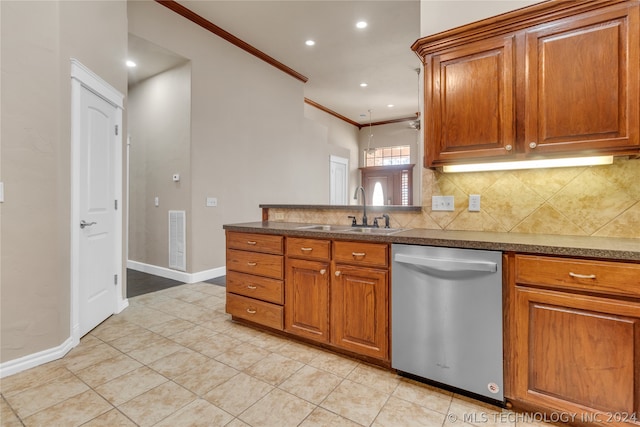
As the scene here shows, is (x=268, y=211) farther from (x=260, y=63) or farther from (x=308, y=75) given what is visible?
(x=308, y=75)

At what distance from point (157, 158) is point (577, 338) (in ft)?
16.4

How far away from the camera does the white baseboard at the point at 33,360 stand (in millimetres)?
1960

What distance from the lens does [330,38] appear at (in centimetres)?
457

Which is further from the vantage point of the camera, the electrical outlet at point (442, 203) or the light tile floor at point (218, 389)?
the electrical outlet at point (442, 203)

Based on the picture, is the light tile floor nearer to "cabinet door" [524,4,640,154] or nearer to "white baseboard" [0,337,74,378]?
"white baseboard" [0,337,74,378]

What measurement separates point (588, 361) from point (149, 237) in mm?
5098

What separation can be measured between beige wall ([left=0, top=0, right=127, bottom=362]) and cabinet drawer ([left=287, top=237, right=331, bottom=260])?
1.68 m

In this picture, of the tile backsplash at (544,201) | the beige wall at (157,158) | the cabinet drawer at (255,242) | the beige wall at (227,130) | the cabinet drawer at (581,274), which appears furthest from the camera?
the beige wall at (157,158)

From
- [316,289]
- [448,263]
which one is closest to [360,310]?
[316,289]

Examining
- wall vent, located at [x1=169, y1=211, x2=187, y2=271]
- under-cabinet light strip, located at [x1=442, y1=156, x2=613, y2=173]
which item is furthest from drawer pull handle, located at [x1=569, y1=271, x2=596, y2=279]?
wall vent, located at [x1=169, y1=211, x2=187, y2=271]

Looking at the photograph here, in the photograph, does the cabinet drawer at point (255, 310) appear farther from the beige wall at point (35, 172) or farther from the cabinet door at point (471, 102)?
the cabinet door at point (471, 102)

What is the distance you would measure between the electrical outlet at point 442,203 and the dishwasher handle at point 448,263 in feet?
2.28

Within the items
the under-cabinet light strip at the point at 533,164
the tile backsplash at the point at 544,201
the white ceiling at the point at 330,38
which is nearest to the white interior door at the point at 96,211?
the white ceiling at the point at 330,38

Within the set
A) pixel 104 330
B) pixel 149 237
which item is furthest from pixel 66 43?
pixel 149 237
